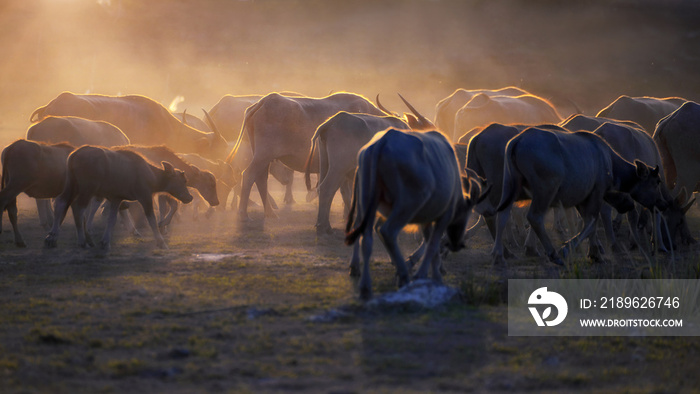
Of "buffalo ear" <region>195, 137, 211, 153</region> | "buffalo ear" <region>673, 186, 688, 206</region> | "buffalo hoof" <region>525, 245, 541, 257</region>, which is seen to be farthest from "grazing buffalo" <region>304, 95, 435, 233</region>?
"buffalo ear" <region>195, 137, 211, 153</region>

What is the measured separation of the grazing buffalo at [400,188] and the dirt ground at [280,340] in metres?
0.56

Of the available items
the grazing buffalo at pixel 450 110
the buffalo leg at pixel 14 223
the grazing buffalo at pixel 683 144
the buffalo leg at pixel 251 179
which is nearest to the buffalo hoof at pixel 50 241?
the buffalo leg at pixel 14 223

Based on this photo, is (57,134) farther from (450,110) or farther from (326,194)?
(450,110)

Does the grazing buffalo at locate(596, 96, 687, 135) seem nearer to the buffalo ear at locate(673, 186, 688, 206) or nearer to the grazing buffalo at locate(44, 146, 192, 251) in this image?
the buffalo ear at locate(673, 186, 688, 206)

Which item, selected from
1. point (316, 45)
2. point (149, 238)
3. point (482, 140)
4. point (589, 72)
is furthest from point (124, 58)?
point (482, 140)

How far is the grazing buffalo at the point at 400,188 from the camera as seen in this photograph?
6035 millimetres

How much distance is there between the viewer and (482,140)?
9133 mm

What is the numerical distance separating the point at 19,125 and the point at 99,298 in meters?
32.1

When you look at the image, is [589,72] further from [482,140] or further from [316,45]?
[482,140]

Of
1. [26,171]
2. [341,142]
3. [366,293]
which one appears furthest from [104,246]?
[366,293]

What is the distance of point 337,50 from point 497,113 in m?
34.6

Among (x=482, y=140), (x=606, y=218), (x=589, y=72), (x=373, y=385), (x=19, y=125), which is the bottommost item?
(x=373, y=385)

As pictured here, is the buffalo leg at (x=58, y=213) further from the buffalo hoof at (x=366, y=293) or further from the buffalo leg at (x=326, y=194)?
the buffalo hoof at (x=366, y=293)

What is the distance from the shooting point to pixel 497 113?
16.3 meters
